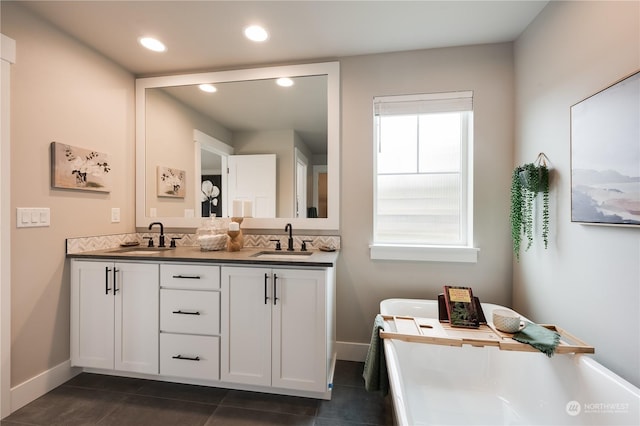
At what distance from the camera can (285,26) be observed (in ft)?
6.29

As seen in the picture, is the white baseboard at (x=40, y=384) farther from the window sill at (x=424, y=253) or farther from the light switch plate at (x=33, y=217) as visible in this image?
the window sill at (x=424, y=253)

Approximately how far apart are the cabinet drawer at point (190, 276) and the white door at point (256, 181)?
680 mm

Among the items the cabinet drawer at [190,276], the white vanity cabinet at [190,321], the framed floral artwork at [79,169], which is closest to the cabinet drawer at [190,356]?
the white vanity cabinet at [190,321]

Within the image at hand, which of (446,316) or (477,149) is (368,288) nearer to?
(446,316)

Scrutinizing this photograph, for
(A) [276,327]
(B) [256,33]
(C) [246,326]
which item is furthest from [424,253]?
(B) [256,33]

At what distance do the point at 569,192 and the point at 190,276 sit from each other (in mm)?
2405

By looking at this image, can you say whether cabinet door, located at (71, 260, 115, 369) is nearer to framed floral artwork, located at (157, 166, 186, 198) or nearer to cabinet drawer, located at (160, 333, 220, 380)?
cabinet drawer, located at (160, 333, 220, 380)

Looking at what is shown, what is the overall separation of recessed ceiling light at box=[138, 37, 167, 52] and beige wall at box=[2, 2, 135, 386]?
0.47 meters

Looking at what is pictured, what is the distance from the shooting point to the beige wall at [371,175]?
7.03 ft

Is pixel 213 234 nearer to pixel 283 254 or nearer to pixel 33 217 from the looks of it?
pixel 283 254

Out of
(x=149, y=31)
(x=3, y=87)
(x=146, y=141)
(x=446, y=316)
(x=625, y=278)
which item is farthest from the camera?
(x=146, y=141)

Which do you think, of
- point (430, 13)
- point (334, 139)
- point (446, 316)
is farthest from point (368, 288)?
point (430, 13)

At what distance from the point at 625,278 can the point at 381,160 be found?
163cm

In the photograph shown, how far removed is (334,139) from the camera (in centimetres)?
230
